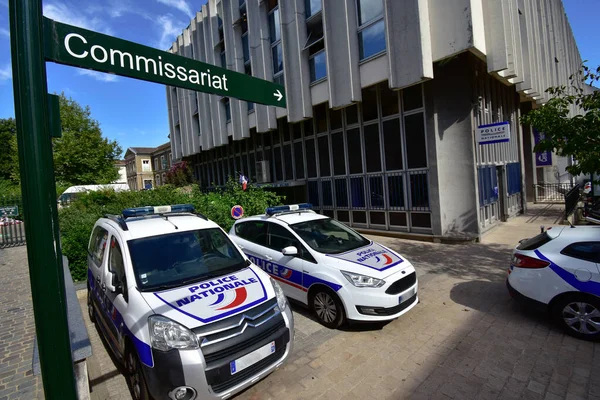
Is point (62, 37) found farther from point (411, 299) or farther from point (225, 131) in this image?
point (225, 131)

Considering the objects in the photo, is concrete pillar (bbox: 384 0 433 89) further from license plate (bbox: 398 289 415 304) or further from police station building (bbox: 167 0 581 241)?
license plate (bbox: 398 289 415 304)

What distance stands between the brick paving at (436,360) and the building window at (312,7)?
442 inches

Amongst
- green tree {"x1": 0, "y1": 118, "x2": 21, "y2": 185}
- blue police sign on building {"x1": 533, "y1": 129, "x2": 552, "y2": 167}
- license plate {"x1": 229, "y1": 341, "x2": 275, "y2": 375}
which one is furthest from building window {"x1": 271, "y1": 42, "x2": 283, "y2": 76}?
green tree {"x1": 0, "y1": 118, "x2": 21, "y2": 185}

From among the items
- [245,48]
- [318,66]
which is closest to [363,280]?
[318,66]

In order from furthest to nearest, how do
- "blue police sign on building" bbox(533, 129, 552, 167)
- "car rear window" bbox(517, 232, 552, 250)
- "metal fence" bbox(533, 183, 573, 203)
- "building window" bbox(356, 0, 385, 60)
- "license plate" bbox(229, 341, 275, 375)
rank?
"metal fence" bbox(533, 183, 573, 203) < "blue police sign on building" bbox(533, 129, 552, 167) < "building window" bbox(356, 0, 385, 60) < "car rear window" bbox(517, 232, 552, 250) < "license plate" bbox(229, 341, 275, 375)

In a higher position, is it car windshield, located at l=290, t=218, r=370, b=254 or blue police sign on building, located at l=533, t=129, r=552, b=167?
blue police sign on building, located at l=533, t=129, r=552, b=167

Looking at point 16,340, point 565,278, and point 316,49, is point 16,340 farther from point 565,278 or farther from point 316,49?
point 316,49

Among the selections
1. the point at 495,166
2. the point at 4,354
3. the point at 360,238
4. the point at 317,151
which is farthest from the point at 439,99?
the point at 4,354

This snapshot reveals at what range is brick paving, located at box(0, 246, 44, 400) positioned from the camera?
360 centimetres

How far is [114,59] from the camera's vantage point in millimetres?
2215

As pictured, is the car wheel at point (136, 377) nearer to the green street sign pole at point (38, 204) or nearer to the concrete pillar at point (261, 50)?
the green street sign pole at point (38, 204)

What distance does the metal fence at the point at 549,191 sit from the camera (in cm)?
1853

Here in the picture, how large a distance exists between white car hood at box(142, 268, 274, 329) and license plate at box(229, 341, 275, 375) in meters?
0.42

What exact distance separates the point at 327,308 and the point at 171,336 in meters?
2.48
